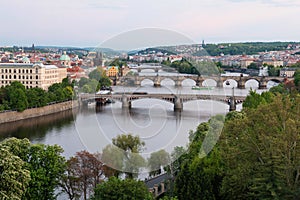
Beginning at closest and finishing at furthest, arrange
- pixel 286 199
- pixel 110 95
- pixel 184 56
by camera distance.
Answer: pixel 286 199
pixel 184 56
pixel 110 95

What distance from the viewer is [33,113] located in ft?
57.8

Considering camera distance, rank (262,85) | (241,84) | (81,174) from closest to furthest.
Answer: (81,174) → (241,84) → (262,85)

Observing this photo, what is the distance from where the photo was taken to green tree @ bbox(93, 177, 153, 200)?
19.0 feet

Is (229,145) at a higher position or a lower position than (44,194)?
higher

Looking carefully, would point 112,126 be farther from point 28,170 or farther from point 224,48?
point 224,48

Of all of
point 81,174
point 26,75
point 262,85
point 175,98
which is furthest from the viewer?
point 262,85

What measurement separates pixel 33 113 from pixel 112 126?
11.6m

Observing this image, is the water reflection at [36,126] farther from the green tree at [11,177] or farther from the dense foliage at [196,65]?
the green tree at [11,177]

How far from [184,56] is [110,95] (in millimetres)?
11493

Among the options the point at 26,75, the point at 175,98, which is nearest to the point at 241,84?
the point at 175,98

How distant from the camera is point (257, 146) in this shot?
5.70 metres

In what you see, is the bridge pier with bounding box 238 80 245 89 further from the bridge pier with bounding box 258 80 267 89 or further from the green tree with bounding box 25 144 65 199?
the green tree with bounding box 25 144 65 199

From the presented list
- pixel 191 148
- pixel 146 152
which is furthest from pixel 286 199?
pixel 191 148

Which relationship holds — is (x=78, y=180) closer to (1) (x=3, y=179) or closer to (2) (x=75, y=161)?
(2) (x=75, y=161)
